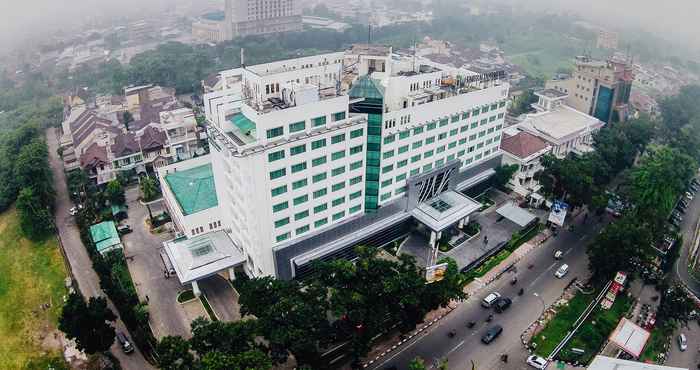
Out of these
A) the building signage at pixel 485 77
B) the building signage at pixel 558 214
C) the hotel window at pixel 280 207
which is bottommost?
the building signage at pixel 558 214

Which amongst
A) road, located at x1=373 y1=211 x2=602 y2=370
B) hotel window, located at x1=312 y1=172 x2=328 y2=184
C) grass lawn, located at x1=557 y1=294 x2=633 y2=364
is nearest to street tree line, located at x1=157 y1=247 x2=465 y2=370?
road, located at x1=373 y1=211 x2=602 y2=370

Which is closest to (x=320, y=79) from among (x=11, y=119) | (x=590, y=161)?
(x=590, y=161)

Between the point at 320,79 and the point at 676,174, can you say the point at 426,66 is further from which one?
the point at 676,174

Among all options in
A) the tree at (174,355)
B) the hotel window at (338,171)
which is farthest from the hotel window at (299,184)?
the tree at (174,355)

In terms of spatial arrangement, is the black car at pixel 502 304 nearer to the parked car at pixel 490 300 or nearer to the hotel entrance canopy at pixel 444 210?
the parked car at pixel 490 300

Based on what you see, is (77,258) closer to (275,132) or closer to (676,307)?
(275,132)
